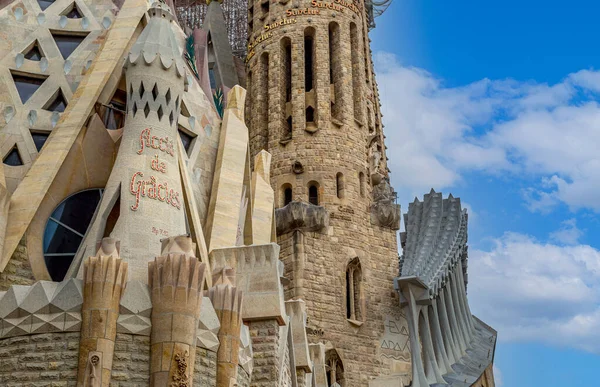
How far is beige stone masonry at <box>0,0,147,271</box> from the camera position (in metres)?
15.3

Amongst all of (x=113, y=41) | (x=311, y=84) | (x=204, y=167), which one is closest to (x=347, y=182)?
(x=311, y=84)

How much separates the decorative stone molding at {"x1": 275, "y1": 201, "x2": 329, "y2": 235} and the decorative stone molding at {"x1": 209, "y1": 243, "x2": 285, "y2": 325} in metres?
9.94

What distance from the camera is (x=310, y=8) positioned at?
31.2 meters

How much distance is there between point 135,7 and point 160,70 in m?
3.23

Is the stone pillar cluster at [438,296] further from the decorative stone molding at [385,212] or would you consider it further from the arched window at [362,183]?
the arched window at [362,183]

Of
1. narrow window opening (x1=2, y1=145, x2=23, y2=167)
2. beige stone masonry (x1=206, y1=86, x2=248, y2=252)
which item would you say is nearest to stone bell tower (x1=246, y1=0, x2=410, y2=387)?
beige stone masonry (x1=206, y1=86, x2=248, y2=252)

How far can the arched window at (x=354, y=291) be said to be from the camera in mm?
26297

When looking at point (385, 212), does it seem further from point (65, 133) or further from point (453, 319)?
point (65, 133)

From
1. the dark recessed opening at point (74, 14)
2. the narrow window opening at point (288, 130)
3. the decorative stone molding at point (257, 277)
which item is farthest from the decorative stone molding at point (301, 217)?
the decorative stone molding at point (257, 277)

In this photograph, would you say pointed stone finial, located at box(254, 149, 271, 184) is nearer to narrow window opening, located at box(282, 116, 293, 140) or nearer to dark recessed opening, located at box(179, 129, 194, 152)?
dark recessed opening, located at box(179, 129, 194, 152)

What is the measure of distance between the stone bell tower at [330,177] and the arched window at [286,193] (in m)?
0.04

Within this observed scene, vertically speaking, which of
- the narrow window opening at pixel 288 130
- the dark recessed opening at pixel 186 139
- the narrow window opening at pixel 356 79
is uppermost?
the narrow window opening at pixel 356 79

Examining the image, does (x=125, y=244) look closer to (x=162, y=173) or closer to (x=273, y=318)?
(x=162, y=173)

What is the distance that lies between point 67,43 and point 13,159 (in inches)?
134
